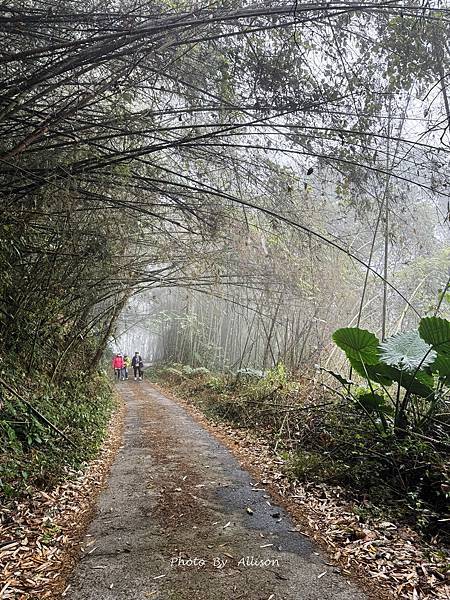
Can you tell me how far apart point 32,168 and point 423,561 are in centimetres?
A: 349

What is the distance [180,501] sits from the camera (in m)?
3.26

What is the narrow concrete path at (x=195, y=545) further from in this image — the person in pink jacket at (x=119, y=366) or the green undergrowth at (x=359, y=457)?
the person in pink jacket at (x=119, y=366)

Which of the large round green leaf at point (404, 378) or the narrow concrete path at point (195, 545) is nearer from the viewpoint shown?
the narrow concrete path at point (195, 545)

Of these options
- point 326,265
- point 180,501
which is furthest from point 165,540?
point 326,265

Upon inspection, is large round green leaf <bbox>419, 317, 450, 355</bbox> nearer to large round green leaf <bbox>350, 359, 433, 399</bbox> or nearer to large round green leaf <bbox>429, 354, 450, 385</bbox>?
large round green leaf <bbox>429, 354, 450, 385</bbox>

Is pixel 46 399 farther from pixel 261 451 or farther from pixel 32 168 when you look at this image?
pixel 32 168

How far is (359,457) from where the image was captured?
3590 mm

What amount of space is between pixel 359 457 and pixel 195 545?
5.23 ft

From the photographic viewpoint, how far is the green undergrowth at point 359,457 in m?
2.93

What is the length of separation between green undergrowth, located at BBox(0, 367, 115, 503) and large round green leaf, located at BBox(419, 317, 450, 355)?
9.69 feet

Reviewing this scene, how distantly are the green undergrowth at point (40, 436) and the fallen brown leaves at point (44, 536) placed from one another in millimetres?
128

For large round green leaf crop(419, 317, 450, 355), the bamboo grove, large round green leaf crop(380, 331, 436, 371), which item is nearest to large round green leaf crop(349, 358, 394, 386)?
large round green leaf crop(380, 331, 436, 371)

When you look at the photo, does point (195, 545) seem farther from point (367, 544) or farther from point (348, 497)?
point (348, 497)

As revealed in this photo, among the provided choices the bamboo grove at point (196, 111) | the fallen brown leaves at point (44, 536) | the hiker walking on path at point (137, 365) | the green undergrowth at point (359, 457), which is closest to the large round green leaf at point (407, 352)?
the green undergrowth at point (359, 457)
